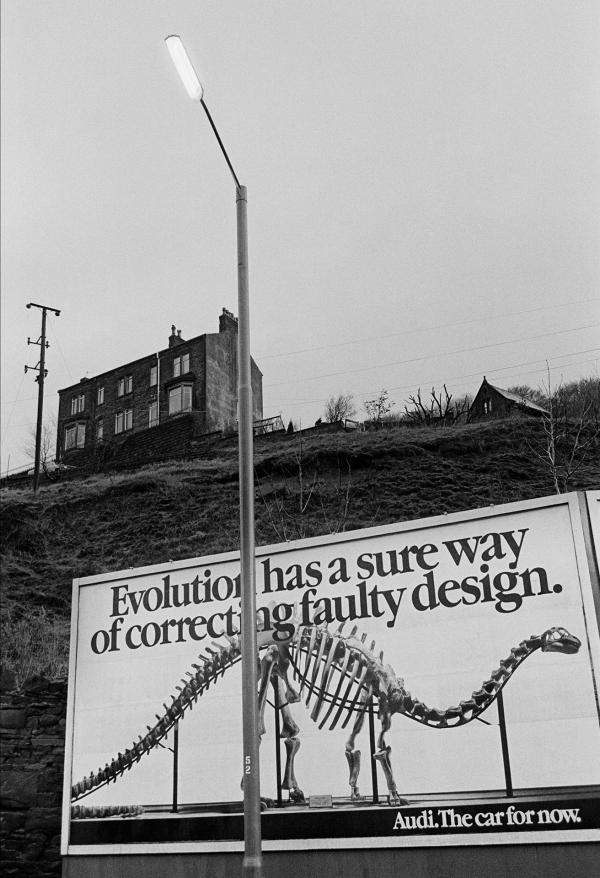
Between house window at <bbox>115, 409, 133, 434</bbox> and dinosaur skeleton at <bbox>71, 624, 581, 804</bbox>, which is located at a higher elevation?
house window at <bbox>115, 409, 133, 434</bbox>

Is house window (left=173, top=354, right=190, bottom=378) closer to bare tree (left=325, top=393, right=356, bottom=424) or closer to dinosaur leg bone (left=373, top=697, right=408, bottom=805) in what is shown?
bare tree (left=325, top=393, right=356, bottom=424)

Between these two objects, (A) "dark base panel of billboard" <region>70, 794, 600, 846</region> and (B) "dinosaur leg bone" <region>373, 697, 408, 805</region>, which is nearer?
(A) "dark base panel of billboard" <region>70, 794, 600, 846</region>

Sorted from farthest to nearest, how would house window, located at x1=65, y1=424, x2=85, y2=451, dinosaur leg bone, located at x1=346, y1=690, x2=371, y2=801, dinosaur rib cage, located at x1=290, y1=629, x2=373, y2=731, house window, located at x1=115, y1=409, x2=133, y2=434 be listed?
house window, located at x1=115, y1=409, x2=133, y2=434 < house window, located at x1=65, y1=424, x2=85, y2=451 < dinosaur rib cage, located at x1=290, y1=629, x2=373, y2=731 < dinosaur leg bone, located at x1=346, y1=690, x2=371, y2=801

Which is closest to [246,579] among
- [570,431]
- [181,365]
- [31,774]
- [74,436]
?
[31,774]

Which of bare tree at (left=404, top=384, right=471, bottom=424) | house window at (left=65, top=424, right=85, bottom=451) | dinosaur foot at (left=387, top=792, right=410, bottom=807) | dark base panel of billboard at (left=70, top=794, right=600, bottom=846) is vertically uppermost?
house window at (left=65, top=424, right=85, bottom=451)

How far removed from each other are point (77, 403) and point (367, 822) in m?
37.6

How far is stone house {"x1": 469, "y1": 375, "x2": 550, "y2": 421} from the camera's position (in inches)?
1318

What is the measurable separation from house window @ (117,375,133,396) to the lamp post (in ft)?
118

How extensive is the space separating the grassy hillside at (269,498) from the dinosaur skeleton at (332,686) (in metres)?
14.3

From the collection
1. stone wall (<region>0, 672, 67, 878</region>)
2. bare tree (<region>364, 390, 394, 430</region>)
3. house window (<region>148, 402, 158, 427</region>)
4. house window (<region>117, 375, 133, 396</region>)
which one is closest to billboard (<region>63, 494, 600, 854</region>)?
stone wall (<region>0, 672, 67, 878</region>)

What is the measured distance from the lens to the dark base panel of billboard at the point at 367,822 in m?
9.40

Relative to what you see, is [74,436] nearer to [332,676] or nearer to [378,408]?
[378,408]

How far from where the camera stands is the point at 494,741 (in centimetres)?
988

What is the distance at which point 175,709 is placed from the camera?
12.2m
